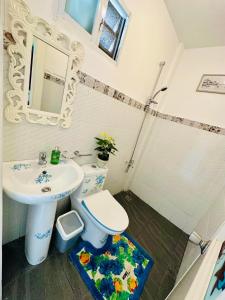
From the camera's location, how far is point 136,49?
1.45 meters

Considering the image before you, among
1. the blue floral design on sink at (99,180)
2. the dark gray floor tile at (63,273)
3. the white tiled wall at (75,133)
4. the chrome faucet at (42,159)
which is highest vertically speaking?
the white tiled wall at (75,133)

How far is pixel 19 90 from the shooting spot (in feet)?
2.78

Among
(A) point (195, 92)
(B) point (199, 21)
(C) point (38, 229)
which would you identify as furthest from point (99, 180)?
(B) point (199, 21)

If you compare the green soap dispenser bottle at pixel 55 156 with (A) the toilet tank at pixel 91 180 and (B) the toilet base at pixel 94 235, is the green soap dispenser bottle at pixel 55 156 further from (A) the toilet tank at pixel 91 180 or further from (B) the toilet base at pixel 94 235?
(B) the toilet base at pixel 94 235

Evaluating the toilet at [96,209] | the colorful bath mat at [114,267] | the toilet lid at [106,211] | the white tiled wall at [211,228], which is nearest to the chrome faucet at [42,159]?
the toilet at [96,209]

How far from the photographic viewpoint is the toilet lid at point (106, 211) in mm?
1226

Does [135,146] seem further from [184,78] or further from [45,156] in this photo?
[45,156]

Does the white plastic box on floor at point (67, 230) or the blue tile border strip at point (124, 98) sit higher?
the blue tile border strip at point (124, 98)

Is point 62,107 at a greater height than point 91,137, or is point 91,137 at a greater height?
point 62,107

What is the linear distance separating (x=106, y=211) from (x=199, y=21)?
2225 millimetres

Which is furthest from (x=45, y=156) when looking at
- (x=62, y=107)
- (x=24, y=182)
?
(x=62, y=107)

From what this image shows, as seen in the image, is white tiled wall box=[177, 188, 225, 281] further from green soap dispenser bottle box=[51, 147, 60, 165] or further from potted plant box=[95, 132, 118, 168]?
green soap dispenser bottle box=[51, 147, 60, 165]

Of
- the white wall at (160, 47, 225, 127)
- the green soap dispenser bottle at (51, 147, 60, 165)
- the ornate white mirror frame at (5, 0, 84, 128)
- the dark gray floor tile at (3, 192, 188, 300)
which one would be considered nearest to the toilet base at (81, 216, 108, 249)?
the dark gray floor tile at (3, 192, 188, 300)

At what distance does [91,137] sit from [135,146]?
0.98 metres
